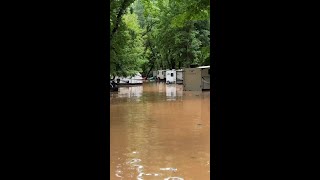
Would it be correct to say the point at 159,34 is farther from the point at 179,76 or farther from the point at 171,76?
the point at 171,76

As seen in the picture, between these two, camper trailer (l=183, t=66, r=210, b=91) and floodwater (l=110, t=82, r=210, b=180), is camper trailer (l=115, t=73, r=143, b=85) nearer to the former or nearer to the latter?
camper trailer (l=183, t=66, r=210, b=91)

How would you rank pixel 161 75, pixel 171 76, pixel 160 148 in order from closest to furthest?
pixel 160 148 < pixel 171 76 < pixel 161 75

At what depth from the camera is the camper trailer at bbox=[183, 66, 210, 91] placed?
29203 millimetres

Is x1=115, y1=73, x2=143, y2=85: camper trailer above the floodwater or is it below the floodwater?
above

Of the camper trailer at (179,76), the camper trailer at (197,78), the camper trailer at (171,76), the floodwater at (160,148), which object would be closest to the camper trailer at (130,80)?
the camper trailer at (171,76)

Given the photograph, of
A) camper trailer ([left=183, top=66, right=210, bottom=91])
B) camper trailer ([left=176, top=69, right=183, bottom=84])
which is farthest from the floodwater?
camper trailer ([left=176, top=69, right=183, bottom=84])

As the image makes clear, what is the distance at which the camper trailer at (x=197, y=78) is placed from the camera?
29.2 meters

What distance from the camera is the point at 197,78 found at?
30.1m

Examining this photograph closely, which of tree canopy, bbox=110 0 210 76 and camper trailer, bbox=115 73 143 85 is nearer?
tree canopy, bbox=110 0 210 76

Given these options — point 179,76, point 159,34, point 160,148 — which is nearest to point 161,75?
point 179,76

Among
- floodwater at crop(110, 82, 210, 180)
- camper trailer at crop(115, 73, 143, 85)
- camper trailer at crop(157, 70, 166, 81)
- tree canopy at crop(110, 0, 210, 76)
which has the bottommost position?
floodwater at crop(110, 82, 210, 180)
